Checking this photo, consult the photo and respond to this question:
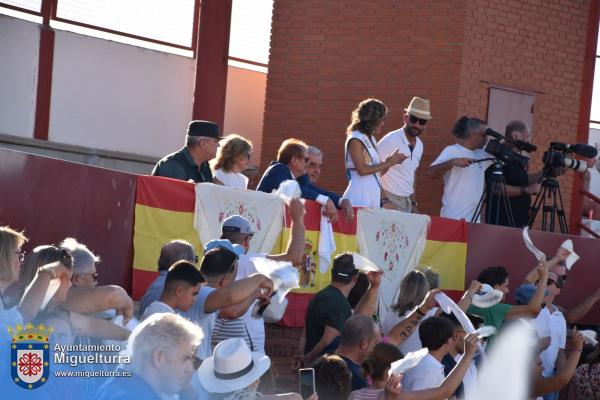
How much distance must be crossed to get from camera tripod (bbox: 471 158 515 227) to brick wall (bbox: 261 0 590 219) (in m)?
1.67

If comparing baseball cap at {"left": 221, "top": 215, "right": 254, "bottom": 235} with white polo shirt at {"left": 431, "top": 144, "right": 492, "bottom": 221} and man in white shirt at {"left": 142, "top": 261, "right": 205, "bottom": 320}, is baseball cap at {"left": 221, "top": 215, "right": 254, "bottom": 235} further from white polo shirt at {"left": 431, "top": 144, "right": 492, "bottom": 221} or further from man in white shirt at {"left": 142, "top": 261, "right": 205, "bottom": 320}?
white polo shirt at {"left": 431, "top": 144, "right": 492, "bottom": 221}

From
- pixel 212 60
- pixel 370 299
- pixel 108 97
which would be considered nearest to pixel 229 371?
pixel 370 299

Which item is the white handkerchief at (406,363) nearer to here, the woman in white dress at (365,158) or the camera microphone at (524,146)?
the woman in white dress at (365,158)

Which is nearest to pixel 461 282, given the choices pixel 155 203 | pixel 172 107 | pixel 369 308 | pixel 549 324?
pixel 549 324

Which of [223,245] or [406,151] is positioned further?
[406,151]

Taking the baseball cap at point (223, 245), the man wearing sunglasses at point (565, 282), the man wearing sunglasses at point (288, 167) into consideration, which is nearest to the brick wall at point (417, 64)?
the man wearing sunglasses at point (565, 282)

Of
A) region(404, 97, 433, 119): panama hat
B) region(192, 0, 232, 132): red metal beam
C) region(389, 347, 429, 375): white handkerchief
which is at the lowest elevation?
region(389, 347, 429, 375): white handkerchief

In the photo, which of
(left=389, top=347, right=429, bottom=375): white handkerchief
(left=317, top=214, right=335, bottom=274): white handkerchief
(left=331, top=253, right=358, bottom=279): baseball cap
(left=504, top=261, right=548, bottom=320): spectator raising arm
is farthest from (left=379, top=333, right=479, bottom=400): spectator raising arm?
(left=504, top=261, right=548, bottom=320): spectator raising arm

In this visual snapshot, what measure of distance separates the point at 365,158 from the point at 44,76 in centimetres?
643

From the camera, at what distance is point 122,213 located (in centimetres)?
906

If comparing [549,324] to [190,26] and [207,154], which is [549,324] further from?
[190,26]

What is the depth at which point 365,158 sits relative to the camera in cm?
1138

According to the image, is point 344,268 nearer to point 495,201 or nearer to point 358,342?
point 358,342

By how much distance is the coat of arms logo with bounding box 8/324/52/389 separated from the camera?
505 centimetres
